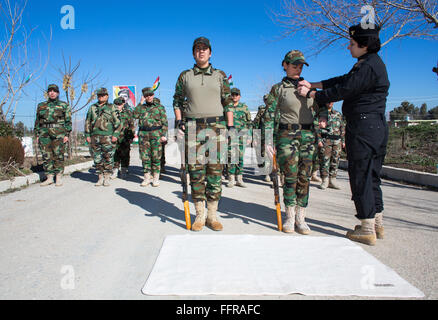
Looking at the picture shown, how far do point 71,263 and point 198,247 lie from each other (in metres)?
1.18

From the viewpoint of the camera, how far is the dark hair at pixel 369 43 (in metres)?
3.32

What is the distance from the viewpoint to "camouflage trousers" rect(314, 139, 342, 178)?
7.05m

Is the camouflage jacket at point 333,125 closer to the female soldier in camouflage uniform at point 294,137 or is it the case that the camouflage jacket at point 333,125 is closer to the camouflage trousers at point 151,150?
the female soldier in camouflage uniform at point 294,137

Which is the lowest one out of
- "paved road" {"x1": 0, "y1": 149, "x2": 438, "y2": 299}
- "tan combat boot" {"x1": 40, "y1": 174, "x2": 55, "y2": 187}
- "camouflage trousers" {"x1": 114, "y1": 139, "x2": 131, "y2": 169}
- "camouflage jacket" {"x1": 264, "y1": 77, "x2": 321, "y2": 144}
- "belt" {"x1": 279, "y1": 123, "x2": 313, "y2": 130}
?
"paved road" {"x1": 0, "y1": 149, "x2": 438, "y2": 299}

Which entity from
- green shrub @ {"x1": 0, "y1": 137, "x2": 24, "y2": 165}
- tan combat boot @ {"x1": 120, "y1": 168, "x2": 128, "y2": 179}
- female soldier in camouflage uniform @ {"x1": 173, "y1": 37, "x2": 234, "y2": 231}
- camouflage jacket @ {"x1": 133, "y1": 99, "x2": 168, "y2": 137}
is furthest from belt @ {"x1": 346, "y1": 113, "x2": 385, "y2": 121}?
green shrub @ {"x1": 0, "y1": 137, "x2": 24, "y2": 165}

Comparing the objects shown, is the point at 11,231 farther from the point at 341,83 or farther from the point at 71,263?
the point at 341,83

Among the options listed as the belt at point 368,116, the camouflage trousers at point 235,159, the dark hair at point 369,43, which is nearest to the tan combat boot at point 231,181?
the camouflage trousers at point 235,159

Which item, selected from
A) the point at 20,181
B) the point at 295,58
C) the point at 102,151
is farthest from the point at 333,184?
the point at 20,181

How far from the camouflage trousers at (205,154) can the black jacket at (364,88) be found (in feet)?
4.38

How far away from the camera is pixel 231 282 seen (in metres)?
2.40

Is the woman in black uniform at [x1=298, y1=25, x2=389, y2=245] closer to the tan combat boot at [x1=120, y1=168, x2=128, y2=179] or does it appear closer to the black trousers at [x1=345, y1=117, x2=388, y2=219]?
the black trousers at [x1=345, y1=117, x2=388, y2=219]

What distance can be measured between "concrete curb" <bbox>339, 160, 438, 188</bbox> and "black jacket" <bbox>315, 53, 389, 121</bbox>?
502cm

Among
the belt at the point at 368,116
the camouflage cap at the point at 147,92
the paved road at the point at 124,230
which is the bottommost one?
the paved road at the point at 124,230

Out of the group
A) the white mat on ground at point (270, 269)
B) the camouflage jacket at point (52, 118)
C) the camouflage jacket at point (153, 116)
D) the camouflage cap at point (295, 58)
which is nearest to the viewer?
the white mat on ground at point (270, 269)
